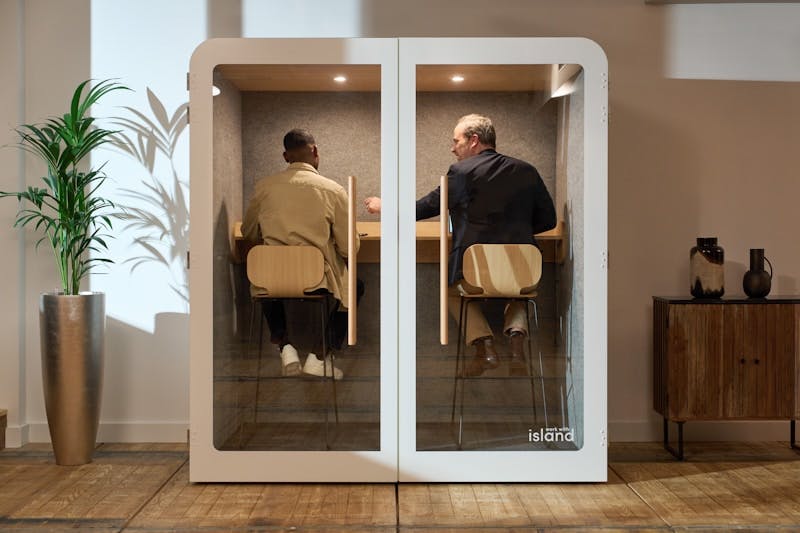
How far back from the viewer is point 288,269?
421 cm

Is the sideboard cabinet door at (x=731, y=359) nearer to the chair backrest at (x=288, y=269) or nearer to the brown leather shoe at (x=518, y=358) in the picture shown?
the brown leather shoe at (x=518, y=358)

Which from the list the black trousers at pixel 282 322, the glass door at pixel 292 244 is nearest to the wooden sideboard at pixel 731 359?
the glass door at pixel 292 244

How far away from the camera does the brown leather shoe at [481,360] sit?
424 cm

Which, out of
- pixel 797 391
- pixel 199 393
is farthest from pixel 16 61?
pixel 797 391

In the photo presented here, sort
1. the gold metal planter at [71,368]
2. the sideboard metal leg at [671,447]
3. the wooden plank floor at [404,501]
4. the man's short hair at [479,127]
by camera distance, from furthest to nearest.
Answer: the sideboard metal leg at [671,447] → the gold metal planter at [71,368] → the man's short hair at [479,127] → the wooden plank floor at [404,501]

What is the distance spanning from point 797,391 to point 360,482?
2257 mm

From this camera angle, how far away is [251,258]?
13.9 feet

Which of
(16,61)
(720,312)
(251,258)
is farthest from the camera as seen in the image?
(16,61)

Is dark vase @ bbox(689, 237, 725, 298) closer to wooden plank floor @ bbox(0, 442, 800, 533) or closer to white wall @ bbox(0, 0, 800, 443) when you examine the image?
white wall @ bbox(0, 0, 800, 443)

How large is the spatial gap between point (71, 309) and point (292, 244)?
4.09 ft

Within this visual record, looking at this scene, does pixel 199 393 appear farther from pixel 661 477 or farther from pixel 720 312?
pixel 720 312

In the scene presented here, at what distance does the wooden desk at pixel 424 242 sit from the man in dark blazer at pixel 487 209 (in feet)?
0.23

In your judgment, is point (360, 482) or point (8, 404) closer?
point (360, 482)

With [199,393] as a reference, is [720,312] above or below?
above
